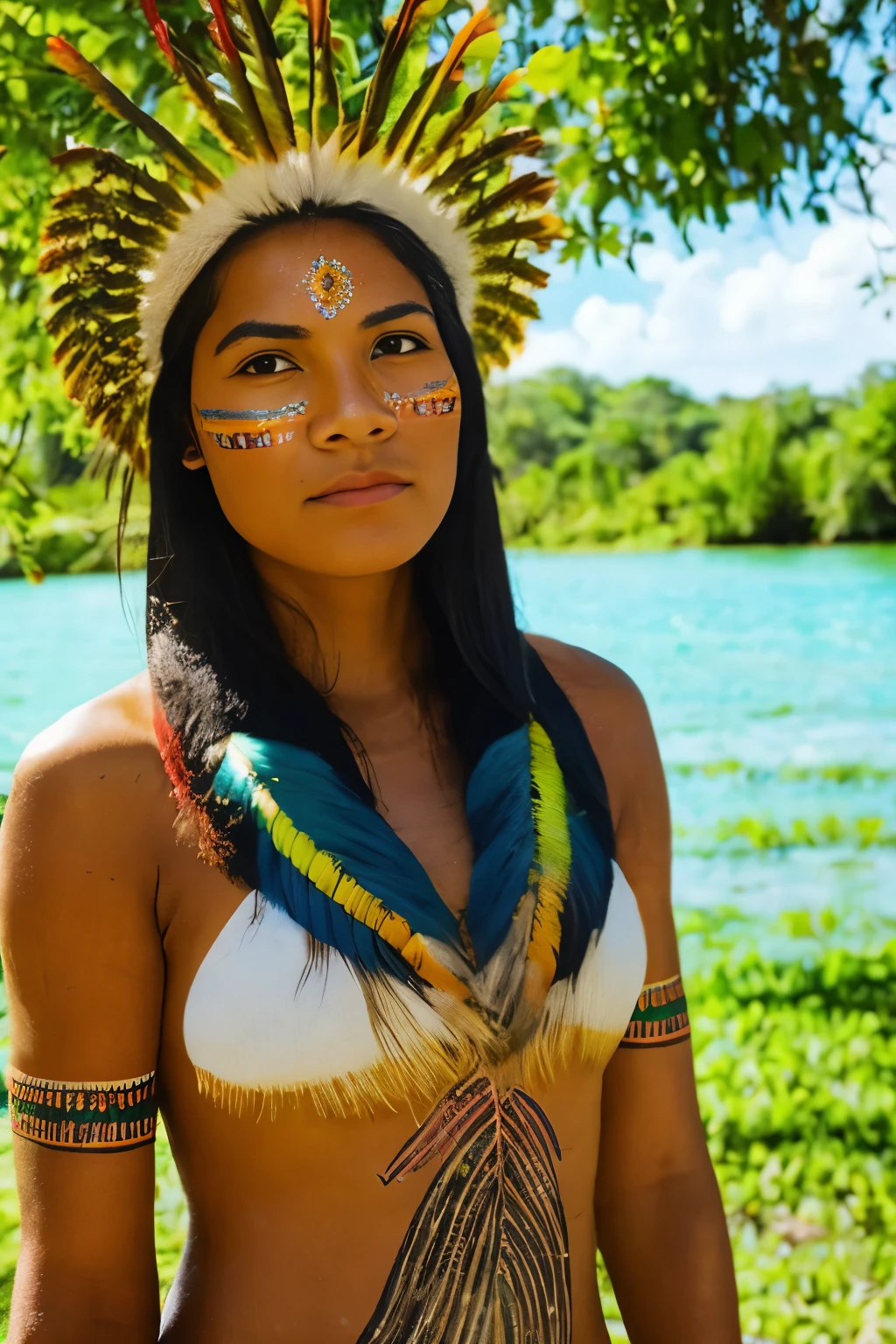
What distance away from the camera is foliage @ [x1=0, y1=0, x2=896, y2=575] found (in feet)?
9.36

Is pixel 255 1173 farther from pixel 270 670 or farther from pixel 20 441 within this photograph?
pixel 20 441

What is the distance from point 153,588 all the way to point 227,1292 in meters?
0.89

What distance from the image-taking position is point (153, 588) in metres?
1.70

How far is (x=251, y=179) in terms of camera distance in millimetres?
1619

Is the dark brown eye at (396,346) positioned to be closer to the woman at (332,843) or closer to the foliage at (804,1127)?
the woman at (332,843)

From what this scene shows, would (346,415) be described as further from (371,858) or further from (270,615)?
(371,858)

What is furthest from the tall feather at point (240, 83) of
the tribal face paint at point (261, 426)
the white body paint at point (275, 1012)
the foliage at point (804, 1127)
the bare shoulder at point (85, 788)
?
the foliage at point (804, 1127)

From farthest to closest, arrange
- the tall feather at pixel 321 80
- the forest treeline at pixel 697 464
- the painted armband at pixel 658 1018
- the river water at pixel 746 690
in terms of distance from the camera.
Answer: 1. the forest treeline at pixel 697 464
2. the river water at pixel 746 690
3. the painted armband at pixel 658 1018
4. the tall feather at pixel 321 80

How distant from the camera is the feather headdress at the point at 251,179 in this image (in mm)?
1609

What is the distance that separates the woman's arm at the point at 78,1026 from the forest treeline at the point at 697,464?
15.1m

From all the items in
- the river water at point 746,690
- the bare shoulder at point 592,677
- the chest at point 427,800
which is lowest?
the river water at point 746,690

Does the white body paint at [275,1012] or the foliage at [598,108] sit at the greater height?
the foliage at [598,108]

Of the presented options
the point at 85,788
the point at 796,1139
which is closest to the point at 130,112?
the point at 85,788

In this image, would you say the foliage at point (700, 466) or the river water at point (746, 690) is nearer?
the river water at point (746, 690)
